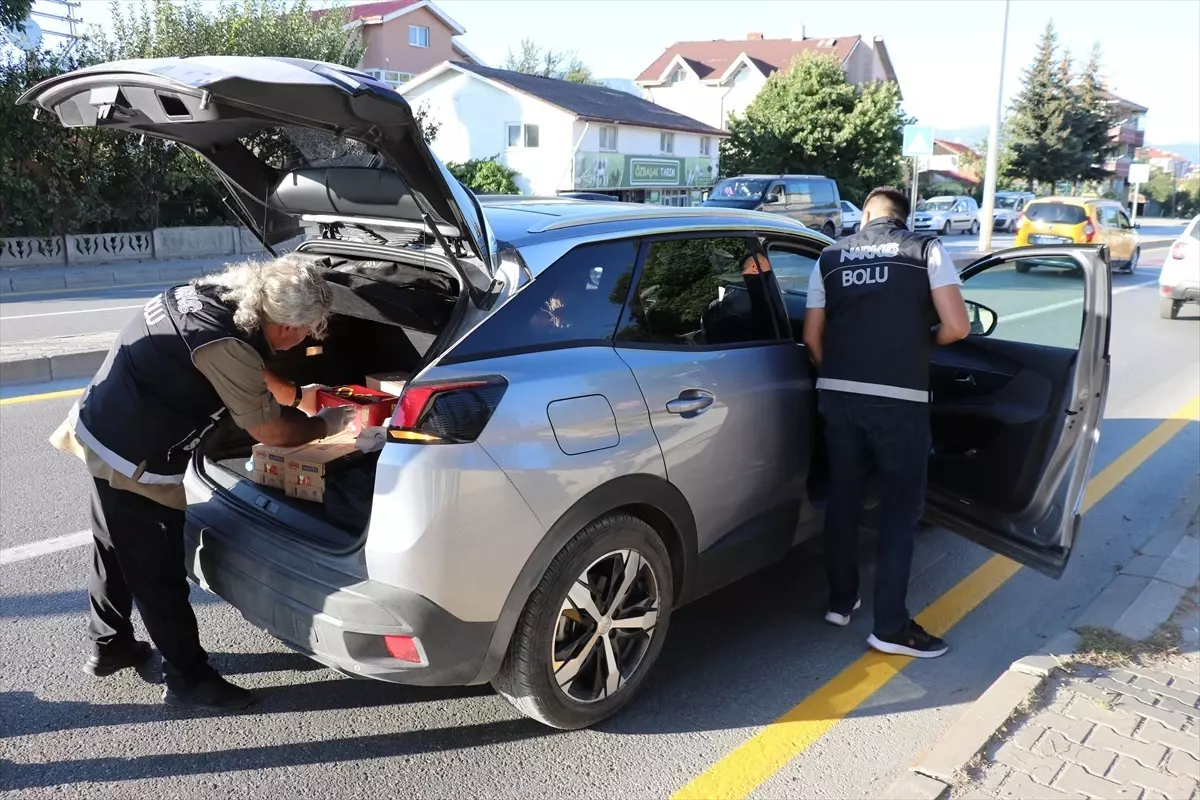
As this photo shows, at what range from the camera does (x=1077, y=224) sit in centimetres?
1962

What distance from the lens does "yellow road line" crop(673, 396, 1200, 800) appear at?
297 cm

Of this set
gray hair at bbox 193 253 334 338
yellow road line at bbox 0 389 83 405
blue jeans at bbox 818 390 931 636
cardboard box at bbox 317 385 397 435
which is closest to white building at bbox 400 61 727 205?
yellow road line at bbox 0 389 83 405

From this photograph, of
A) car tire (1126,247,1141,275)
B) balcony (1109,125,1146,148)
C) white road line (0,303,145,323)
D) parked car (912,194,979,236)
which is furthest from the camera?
balcony (1109,125,1146,148)

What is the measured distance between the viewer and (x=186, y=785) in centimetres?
286

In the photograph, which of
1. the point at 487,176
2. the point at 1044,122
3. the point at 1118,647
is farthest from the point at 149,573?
the point at 1044,122

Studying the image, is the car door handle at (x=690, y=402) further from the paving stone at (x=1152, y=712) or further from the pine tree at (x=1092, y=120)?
the pine tree at (x=1092, y=120)

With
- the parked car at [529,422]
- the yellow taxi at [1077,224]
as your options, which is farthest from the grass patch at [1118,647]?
the yellow taxi at [1077,224]

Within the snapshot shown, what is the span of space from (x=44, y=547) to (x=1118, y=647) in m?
4.72

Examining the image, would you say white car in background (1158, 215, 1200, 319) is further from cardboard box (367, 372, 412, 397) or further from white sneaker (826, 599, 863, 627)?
cardboard box (367, 372, 412, 397)

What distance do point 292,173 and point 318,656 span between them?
1759 millimetres

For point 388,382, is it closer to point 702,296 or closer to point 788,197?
point 702,296

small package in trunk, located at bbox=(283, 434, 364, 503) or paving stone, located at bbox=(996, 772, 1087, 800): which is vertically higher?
small package in trunk, located at bbox=(283, 434, 364, 503)

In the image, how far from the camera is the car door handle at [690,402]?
3199mm

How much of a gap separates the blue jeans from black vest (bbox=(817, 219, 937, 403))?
0.07 metres
